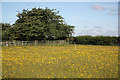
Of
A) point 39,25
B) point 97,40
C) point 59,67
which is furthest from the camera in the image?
point 97,40

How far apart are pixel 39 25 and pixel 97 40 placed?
56.5 ft

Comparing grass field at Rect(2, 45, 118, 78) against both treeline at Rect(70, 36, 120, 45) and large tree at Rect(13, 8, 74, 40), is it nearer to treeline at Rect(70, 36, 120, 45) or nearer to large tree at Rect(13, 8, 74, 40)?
large tree at Rect(13, 8, 74, 40)

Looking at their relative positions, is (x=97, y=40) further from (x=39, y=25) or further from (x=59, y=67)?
(x=59, y=67)

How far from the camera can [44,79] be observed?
26.2ft

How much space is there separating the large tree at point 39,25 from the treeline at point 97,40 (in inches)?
164

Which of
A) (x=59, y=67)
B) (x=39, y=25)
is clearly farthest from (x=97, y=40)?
(x=59, y=67)

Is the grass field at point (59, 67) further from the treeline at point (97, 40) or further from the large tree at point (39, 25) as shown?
the treeline at point (97, 40)

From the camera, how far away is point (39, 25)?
45.1 metres

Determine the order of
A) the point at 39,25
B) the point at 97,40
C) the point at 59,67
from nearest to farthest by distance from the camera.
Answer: the point at 59,67 → the point at 39,25 → the point at 97,40

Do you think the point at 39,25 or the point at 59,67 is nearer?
the point at 59,67

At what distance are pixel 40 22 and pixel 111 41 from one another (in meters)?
20.1

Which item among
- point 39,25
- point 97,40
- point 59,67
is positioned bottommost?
point 59,67

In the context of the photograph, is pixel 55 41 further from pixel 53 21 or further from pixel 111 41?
pixel 111 41

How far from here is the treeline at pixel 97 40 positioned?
46.5 meters
